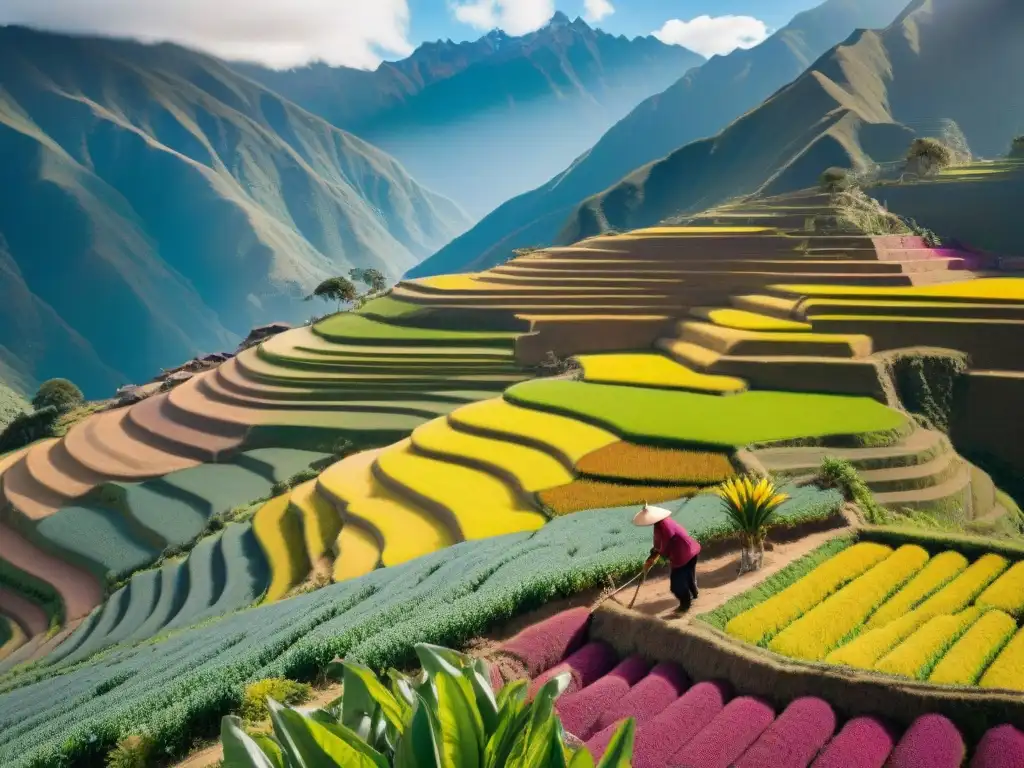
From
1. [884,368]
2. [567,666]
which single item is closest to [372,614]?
[567,666]

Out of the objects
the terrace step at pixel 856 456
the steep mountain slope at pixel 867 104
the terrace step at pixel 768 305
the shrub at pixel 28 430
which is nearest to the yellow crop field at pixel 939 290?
the terrace step at pixel 768 305

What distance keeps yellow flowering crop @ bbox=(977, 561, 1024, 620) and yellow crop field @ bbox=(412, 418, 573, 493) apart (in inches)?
400

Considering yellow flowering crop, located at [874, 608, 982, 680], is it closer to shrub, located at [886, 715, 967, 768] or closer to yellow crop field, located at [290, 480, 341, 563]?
shrub, located at [886, 715, 967, 768]

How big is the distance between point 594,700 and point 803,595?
129 inches

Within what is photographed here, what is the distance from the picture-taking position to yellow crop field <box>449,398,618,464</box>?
20406mm

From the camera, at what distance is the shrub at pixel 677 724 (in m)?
5.52

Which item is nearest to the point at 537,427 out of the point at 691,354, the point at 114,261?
the point at 691,354

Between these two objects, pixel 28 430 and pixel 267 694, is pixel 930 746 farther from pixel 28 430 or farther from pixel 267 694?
pixel 28 430

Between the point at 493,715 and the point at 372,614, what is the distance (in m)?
5.49

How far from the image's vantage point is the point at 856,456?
18.2 meters

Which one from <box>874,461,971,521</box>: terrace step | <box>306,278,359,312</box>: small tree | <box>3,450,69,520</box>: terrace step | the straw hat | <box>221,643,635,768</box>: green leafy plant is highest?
<box>306,278,359,312</box>: small tree

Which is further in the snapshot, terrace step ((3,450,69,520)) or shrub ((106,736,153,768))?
terrace step ((3,450,69,520))

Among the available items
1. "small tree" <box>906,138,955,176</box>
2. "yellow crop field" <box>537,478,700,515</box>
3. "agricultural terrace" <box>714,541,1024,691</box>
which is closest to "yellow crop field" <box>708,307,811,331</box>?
"yellow crop field" <box>537,478,700,515</box>

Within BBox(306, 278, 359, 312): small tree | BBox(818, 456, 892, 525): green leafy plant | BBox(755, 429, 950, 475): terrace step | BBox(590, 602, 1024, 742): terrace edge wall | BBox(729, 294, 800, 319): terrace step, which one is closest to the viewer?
BBox(590, 602, 1024, 742): terrace edge wall
